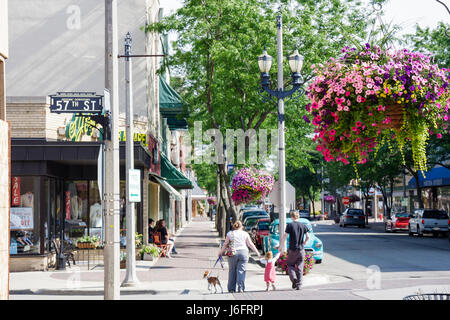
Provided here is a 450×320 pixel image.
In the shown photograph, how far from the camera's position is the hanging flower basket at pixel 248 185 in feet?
102

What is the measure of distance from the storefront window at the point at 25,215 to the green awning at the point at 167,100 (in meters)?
12.0

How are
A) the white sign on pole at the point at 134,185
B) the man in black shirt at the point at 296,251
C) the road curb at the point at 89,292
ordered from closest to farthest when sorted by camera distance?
1. the man in black shirt at the point at 296,251
2. the white sign on pole at the point at 134,185
3. the road curb at the point at 89,292

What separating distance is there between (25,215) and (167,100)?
43.6 feet

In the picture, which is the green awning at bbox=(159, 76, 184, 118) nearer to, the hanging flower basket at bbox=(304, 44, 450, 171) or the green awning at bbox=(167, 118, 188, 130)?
the green awning at bbox=(167, 118, 188, 130)

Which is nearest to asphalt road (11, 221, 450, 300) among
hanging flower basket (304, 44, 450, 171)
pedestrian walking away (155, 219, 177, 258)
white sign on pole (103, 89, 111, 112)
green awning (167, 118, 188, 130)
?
hanging flower basket (304, 44, 450, 171)

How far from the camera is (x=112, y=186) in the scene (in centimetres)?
1127

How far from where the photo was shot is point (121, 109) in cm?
2762

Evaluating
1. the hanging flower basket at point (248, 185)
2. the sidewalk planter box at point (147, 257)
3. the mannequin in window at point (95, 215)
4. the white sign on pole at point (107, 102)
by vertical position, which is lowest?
the sidewalk planter box at point (147, 257)

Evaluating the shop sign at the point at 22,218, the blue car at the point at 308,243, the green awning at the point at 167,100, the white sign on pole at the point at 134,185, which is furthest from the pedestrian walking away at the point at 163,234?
the white sign on pole at the point at 134,185

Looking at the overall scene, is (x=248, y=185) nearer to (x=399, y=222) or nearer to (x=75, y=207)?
(x=75, y=207)

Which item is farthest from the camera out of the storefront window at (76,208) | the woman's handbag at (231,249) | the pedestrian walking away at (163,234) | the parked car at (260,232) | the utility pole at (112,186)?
the parked car at (260,232)

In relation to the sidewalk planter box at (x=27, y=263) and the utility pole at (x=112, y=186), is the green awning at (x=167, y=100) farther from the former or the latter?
the utility pole at (x=112, y=186)

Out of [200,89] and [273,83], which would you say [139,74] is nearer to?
[200,89]
